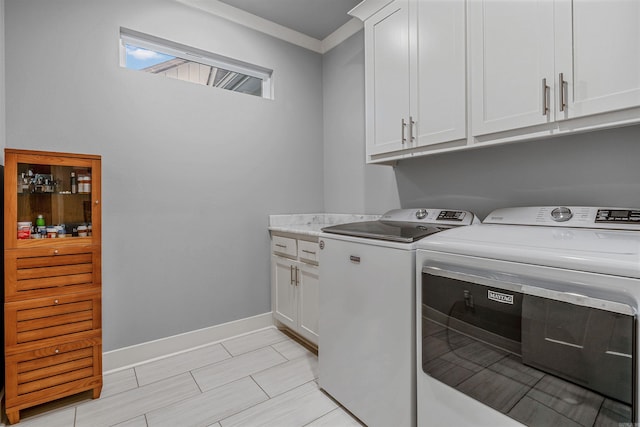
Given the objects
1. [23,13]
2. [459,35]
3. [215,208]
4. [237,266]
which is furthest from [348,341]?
[23,13]

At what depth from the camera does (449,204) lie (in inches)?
80.6

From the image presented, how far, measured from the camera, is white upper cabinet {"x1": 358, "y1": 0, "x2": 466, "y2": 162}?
162 cm

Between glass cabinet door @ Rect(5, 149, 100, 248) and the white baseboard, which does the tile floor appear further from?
glass cabinet door @ Rect(5, 149, 100, 248)

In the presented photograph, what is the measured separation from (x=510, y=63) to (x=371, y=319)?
1350mm

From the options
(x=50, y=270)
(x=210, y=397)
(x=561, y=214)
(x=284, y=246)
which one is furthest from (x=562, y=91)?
(x=50, y=270)

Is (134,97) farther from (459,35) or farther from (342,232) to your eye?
(459,35)

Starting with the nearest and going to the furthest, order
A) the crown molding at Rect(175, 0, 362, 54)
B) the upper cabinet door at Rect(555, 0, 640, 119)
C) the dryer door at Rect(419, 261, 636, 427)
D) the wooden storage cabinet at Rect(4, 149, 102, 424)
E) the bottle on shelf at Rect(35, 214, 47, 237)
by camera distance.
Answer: the dryer door at Rect(419, 261, 636, 427)
the upper cabinet door at Rect(555, 0, 640, 119)
the wooden storage cabinet at Rect(4, 149, 102, 424)
the bottle on shelf at Rect(35, 214, 47, 237)
the crown molding at Rect(175, 0, 362, 54)

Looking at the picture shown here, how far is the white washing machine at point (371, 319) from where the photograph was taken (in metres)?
1.34

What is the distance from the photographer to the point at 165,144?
2.28 metres

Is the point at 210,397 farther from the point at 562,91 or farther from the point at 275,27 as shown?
the point at 275,27

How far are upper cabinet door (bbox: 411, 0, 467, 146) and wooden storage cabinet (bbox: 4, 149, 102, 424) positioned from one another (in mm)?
1921

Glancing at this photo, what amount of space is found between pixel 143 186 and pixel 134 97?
2.02 ft

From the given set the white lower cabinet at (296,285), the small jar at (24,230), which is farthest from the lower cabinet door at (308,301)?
the small jar at (24,230)

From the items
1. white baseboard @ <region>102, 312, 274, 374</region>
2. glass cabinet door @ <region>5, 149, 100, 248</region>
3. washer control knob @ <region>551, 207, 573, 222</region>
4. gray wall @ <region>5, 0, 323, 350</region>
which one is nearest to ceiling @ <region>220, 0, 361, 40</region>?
gray wall @ <region>5, 0, 323, 350</region>
